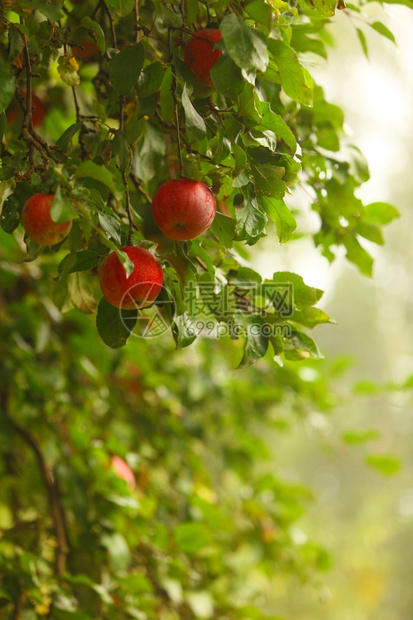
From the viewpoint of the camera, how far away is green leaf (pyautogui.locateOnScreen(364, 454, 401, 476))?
56.0 inches

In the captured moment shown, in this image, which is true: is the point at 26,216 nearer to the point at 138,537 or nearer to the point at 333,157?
the point at 333,157

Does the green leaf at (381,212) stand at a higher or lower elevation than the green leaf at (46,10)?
lower

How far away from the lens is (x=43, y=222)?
1.57ft

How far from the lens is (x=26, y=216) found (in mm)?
489

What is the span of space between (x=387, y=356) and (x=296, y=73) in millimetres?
6230

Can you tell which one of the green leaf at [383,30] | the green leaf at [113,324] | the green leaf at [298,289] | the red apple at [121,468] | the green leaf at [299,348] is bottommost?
the red apple at [121,468]

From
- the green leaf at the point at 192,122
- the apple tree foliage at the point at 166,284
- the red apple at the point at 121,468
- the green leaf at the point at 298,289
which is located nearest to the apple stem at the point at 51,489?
the apple tree foliage at the point at 166,284

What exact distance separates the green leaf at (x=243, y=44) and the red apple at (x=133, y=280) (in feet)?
0.55

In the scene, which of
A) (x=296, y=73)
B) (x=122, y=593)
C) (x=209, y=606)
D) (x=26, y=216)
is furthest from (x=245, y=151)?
(x=209, y=606)

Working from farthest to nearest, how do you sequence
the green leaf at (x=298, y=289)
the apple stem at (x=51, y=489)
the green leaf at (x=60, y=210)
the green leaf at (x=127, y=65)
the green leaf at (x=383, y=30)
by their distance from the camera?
the apple stem at (x=51, y=489)
the green leaf at (x=383, y=30)
the green leaf at (x=298, y=289)
the green leaf at (x=127, y=65)
the green leaf at (x=60, y=210)

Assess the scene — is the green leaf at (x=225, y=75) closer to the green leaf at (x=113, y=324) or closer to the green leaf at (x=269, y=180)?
the green leaf at (x=269, y=180)

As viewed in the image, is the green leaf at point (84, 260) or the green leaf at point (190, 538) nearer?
the green leaf at point (84, 260)

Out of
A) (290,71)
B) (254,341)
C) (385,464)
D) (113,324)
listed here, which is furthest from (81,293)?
(385,464)

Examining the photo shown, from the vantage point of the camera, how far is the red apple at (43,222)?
0.48 m
